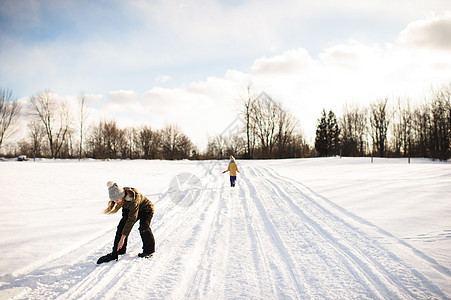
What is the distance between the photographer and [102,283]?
10.6 feet

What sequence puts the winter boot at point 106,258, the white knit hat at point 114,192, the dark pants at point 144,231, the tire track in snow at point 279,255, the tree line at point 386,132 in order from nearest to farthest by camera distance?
1. the tire track in snow at point 279,255
2. the white knit hat at point 114,192
3. the winter boot at point 106,258
4. the dark pants at point 144,231
5. the tree line at point 386,132

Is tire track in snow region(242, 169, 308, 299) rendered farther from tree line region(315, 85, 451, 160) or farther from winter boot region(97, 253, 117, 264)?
tree line region(315, 85, 451, 160)

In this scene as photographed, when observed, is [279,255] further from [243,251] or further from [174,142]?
[174,142]

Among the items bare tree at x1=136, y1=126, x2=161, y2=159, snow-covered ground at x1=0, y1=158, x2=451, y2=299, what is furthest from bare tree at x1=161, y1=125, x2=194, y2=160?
snow-covered ground at x1=0, y1=158, x2=451, y2=299

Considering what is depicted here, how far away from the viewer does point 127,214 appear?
Result: 401cm

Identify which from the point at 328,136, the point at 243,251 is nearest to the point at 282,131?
the point at 328,136

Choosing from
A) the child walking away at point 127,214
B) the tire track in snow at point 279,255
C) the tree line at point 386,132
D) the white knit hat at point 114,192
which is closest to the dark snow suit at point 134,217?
the child walking away at point 127,214

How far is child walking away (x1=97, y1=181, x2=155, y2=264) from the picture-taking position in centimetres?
377

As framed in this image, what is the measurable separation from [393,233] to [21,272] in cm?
713

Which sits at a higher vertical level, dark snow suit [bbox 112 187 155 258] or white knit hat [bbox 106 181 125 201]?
white knit hat [bbox 106 181 125 201]

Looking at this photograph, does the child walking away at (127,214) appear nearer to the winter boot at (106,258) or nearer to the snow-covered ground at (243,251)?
the winter boot at (106,258)

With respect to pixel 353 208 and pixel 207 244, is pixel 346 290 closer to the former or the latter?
pixel 207 244

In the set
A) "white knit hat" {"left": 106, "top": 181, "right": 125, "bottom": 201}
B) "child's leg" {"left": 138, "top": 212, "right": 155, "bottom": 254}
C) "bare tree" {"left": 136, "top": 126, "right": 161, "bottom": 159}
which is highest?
A: "bare tree" {"left": 136, "top": 126, "right": 161, "bottom": 159}

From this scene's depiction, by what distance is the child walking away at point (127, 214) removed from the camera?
377cm
